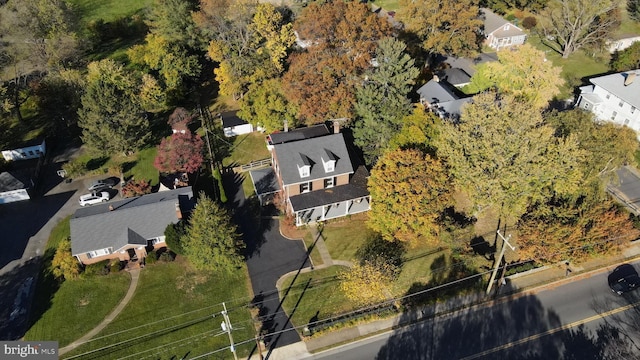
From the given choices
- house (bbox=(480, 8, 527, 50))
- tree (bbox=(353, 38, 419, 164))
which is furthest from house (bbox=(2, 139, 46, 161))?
house (bbox=(480, 8, 527, 50))

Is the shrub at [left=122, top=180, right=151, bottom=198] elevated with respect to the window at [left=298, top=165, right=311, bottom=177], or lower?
elevated

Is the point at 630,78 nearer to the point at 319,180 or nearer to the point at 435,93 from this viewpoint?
the point at 435,93

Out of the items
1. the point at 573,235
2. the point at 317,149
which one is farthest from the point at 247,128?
the point at 573,235

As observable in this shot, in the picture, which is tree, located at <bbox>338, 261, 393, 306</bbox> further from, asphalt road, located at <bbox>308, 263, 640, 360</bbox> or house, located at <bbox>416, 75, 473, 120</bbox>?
house, located at <bbox>416, 75, 473, 120</bbox>

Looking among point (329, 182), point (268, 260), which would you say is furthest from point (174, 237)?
point (329, 182)

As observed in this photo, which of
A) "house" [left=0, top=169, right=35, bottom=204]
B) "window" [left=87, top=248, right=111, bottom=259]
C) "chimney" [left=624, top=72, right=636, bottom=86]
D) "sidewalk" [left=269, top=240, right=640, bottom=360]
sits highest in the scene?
"house" [left=0, top=169, right=35, bottom=204]

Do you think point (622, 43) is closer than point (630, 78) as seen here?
No
